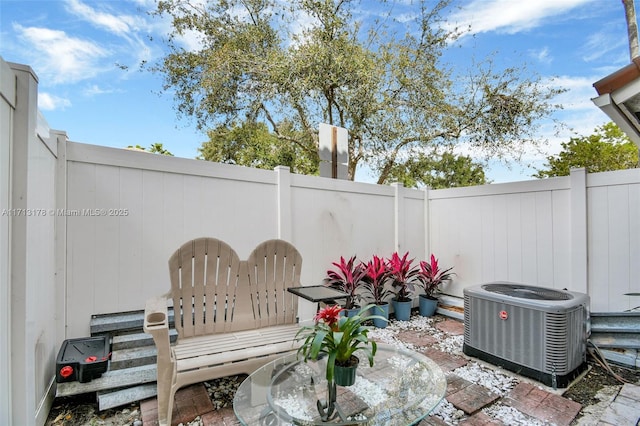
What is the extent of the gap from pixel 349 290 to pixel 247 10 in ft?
21.0

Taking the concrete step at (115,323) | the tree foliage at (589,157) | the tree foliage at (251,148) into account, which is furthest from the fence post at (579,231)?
the tree foliage at (589,157)

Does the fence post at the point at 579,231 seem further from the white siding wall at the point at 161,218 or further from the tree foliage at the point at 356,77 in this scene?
the tree foliage at the point at 356,77

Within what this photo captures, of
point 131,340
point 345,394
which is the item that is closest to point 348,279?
point 345,394

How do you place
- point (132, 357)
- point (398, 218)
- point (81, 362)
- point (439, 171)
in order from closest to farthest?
point (81, 362) < point (132, 357) < point (398, 218) < point (439, 171)

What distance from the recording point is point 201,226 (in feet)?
8.95

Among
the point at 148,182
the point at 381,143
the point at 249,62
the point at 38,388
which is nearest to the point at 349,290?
the point at 148,182

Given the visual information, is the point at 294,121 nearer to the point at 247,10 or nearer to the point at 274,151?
the point at 274,151

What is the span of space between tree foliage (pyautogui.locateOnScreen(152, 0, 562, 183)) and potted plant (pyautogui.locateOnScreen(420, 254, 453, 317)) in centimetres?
337

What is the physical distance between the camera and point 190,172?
8.79 feet

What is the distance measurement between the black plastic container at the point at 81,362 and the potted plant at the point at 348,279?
2.18m

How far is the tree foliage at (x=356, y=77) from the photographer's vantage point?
580cm

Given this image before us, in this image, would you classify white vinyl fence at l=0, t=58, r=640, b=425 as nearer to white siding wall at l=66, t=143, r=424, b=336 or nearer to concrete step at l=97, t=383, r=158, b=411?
white siding wall at l=66, t=143, r=424, b=336

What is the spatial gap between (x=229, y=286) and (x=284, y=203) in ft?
3.82

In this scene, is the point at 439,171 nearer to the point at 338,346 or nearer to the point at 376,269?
the point at 376,269
